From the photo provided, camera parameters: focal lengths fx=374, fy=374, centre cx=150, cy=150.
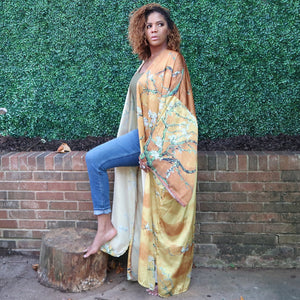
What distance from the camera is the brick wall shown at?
120 inches

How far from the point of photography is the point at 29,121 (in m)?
3.98

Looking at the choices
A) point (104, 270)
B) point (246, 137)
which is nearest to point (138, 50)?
point (246, 137)

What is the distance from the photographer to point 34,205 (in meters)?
3.32

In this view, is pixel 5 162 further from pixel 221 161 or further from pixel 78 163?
pixel 221 161

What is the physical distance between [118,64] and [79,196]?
1.45m

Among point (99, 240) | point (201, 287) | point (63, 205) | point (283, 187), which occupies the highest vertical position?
point (283, 187)

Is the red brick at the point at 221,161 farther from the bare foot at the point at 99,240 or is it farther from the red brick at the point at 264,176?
the bare foot at the point at 99,240

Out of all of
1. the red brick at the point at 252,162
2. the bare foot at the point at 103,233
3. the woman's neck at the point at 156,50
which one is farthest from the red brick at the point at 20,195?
the red brick at the point at 252,162

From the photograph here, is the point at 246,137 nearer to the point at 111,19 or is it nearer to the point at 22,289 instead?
the point at 111,19

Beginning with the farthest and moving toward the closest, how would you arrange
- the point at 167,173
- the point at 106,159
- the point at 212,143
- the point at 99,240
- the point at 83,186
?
the point at 212,143 < the point at 83,186 < the point at 99,240 < the point at 106,159 < the point at 167,173

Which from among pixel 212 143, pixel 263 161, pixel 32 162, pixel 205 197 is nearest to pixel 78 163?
pixel 32 162

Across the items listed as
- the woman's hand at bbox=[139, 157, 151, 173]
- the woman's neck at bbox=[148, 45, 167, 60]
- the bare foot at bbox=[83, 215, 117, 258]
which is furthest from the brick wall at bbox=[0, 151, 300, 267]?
the woman's neck at bbox=[148, 45, 167, 60]

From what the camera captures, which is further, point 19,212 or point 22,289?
point 19,212

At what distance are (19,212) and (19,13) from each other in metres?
2.07
